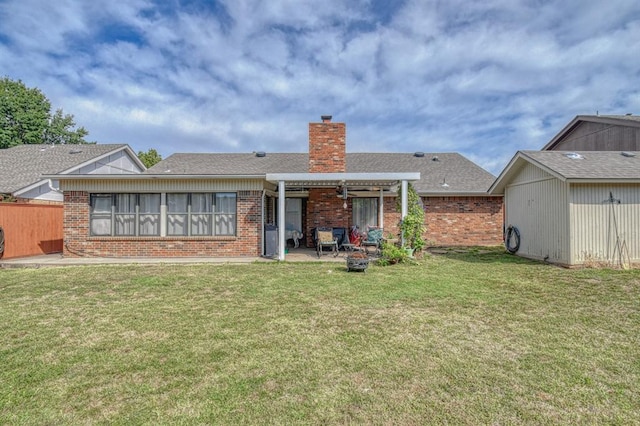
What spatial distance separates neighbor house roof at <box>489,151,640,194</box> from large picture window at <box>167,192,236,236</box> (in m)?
9.27

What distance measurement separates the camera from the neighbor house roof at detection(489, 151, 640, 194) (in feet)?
28.5

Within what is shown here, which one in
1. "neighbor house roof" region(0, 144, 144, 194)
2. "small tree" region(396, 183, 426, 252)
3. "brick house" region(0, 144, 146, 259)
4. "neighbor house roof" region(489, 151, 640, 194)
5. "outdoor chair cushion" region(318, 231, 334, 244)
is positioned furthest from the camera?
"neighbor house roof" region(0, 144, 144, 194)

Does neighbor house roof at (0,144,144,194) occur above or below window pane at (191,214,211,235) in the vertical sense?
above

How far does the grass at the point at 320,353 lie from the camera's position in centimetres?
263

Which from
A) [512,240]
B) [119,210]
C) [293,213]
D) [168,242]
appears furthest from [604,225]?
[119,210]

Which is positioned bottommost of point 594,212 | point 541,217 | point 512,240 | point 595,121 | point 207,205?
point 512,240

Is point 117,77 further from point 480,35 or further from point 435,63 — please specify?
point 480,35

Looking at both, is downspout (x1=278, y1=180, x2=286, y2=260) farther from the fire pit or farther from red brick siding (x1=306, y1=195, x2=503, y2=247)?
red brick siding (x1=306, y1=195, x2=503, y2=247)

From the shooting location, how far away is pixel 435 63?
44.2ft

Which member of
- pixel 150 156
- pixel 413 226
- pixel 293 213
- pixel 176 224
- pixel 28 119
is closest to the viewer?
pixel 413 226

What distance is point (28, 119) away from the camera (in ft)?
104

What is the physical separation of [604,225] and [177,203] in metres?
12.2

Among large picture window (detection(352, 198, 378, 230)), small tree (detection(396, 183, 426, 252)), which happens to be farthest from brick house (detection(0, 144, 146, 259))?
small tree (detection(396, 183, 426, 252))

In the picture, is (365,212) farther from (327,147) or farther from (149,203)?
(149,203)
